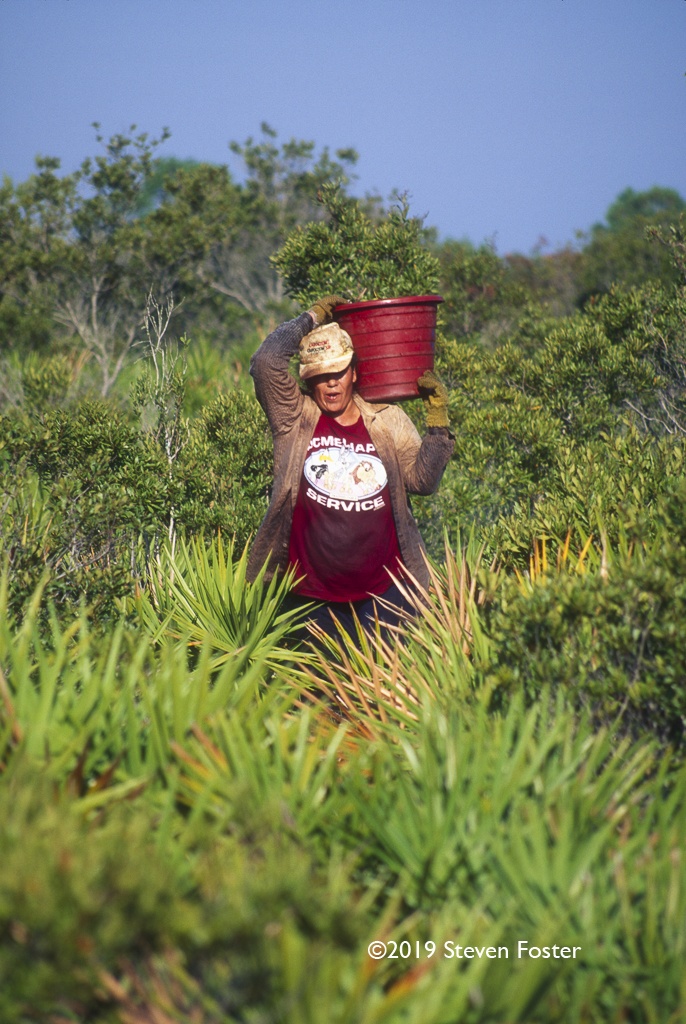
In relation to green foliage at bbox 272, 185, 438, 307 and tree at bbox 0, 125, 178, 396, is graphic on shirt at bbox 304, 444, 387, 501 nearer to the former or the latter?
green foliage at bbox 272, 185, 438, 307

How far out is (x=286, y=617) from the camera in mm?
5016

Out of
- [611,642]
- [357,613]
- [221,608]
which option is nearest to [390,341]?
[357,613]

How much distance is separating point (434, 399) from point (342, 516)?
29.9 inches

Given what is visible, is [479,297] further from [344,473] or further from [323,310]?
[344,473]

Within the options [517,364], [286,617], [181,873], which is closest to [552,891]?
[181,873]

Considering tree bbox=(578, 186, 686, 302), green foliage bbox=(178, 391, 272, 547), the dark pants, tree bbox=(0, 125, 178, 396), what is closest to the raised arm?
the dark pants

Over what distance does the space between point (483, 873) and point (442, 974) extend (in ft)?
1.52

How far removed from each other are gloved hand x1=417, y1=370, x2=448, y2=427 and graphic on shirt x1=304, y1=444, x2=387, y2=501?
0.39 metres

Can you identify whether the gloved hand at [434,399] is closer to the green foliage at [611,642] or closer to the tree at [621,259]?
the green foliage at [611,642]

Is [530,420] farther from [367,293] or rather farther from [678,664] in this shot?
[678,664]

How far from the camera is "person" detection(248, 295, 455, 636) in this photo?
192 inches

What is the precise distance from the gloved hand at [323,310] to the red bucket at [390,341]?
148 mm

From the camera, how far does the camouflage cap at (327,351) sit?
15.9 feet

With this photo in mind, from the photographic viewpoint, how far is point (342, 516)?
493 cm
